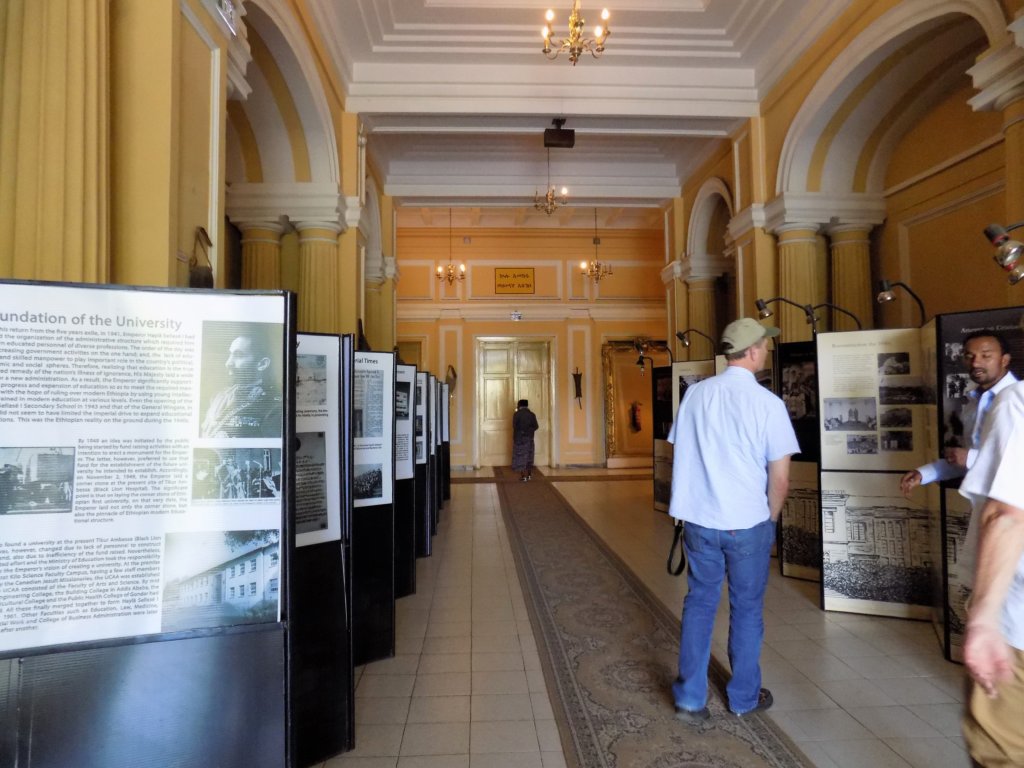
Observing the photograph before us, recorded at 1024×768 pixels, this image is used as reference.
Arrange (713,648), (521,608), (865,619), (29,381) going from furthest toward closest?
1. (521,608)
2. (865,619)
3. (713,648)
4. (29,381)

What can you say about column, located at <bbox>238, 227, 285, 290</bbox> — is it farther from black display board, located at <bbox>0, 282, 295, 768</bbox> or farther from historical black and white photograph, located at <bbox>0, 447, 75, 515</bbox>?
historical black and white photograph, located at <bbox>0, 447, 75, 515</bbox>

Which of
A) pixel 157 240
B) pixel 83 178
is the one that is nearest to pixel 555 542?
pixel 157 240

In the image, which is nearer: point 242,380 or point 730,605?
point 242,380

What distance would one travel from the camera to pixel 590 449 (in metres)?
14.0

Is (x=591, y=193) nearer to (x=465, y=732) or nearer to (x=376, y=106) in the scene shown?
(x=376, y=106)

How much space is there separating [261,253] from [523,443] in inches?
260

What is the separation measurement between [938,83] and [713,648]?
19.3 feet

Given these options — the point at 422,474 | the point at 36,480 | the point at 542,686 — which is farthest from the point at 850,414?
the point at 36,480

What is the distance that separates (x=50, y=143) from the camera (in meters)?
2.22

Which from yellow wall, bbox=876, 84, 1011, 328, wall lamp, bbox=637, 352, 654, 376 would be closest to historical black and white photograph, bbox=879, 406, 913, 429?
yellow wall, bbox=876, 84, 1011, 328

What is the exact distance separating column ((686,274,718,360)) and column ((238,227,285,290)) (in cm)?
601

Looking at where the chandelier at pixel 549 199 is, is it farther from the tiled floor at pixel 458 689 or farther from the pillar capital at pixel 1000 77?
the tiled floor at pixel 458 689

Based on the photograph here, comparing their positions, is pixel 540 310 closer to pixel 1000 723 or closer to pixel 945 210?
pixel 945 210

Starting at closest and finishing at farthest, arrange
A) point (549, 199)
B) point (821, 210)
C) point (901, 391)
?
point (901, 391), point (821, 210), point (549, 199)
